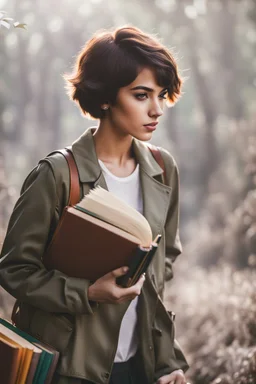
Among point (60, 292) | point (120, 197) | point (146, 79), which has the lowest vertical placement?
point (60, 292)

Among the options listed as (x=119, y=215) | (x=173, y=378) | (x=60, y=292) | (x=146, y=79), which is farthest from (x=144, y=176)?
(x=173, y=378)

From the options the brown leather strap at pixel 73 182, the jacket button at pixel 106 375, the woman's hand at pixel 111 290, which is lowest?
the jacket button at pixel 106 375

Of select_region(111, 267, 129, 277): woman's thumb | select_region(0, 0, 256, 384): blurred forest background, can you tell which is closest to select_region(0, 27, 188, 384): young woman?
select_region(111, 267, 129, 277): woman's thumb

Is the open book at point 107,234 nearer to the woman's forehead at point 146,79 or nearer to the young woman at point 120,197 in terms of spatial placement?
the young woman at point 120,197

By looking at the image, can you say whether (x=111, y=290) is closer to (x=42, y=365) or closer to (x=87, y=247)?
(x=87, y=247)

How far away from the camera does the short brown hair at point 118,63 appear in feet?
9.10

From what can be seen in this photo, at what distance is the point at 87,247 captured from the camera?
248cm

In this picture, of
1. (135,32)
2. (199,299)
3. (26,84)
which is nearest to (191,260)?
(199,299)

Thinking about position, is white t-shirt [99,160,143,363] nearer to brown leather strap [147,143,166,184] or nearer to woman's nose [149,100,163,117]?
brown leather strap [147,143,166,184]

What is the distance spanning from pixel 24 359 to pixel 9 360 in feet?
0.19

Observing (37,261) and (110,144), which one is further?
(110,144)

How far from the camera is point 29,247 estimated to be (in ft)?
8.60

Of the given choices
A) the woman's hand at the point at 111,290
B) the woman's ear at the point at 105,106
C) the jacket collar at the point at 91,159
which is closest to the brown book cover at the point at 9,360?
the woman's hand at the point at 111,290

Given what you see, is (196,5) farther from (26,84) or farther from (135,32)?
(135,32)
